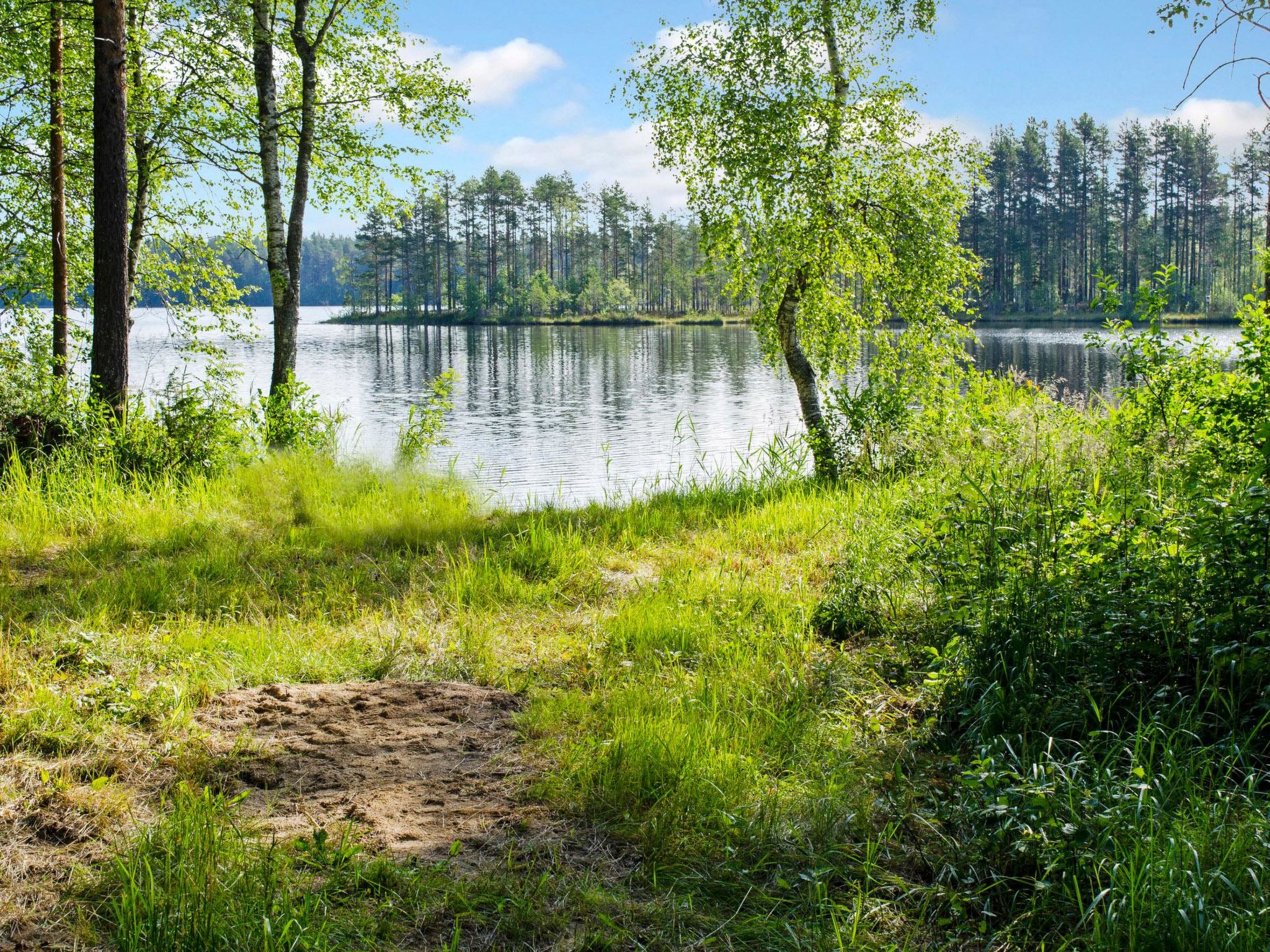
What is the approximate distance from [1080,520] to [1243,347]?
53.7 inches

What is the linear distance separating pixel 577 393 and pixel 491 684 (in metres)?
25.5

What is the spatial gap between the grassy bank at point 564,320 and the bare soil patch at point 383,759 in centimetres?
8206

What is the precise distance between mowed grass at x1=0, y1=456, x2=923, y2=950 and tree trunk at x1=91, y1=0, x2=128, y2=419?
5.75ft

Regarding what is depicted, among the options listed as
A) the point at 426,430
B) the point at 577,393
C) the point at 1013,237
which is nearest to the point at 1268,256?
the point at 426,430

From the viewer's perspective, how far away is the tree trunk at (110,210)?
9133 mm

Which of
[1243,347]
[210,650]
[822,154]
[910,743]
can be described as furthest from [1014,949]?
[822,154]

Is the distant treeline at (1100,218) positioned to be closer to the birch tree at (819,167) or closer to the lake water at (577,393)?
the lake water at (577,393)

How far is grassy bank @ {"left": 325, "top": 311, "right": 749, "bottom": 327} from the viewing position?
292 ft

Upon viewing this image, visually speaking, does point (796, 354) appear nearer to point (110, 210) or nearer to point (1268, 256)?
point (1268, 256)

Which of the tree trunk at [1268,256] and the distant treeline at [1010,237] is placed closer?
the tree trunk at [1268,256]

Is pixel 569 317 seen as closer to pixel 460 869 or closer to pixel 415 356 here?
pixel 415 356

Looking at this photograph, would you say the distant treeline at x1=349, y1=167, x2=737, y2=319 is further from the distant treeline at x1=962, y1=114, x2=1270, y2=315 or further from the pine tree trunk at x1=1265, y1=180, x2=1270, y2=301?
the pine tree trunk at x1=1265, y1=180, x2=1270, y2=301

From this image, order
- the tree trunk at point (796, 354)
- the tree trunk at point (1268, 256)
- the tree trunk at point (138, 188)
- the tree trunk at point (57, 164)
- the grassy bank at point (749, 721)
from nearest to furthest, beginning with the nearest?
the grassy bank at point (749, 721), the tree trunk at point (1268, 256), the tree trunk at point (57, 164), the tree trunk at point (796, 354), the tree trunk at point (138, 188)

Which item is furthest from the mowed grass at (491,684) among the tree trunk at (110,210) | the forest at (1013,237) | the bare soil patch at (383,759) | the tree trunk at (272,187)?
the forest at (1013,237)
